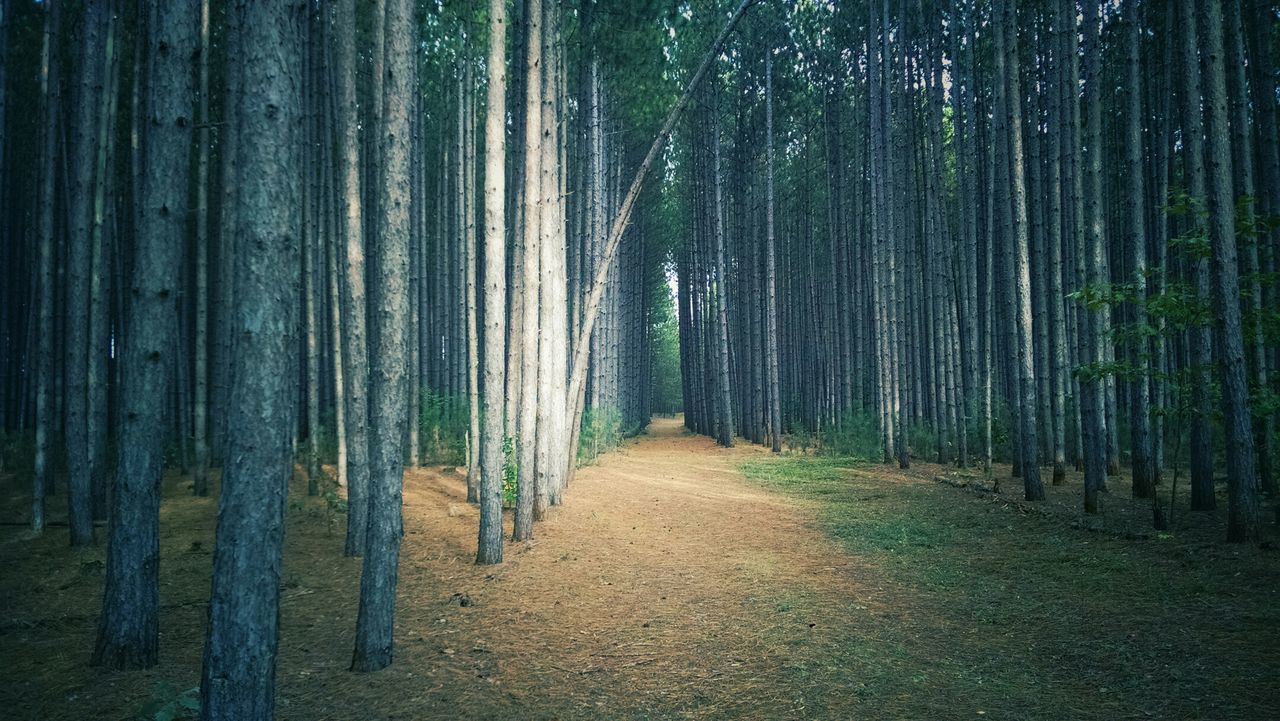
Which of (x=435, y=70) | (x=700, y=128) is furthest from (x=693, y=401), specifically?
(x=435, y=70)

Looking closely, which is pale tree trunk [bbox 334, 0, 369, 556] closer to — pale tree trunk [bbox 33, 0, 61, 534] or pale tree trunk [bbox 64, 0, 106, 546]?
pale tree trunk [bbox 64, 0, 106, 546]

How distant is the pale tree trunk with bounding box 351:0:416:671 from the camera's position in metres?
3.83

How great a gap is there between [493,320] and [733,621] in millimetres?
3448

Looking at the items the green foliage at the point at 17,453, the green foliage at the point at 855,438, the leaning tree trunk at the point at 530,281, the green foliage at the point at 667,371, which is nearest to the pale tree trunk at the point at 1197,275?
the leaning tree trunk at the point at 530,281

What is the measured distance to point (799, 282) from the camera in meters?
21.6

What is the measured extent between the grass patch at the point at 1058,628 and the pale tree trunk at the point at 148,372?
3903mm

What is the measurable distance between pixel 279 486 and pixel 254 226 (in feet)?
3.52

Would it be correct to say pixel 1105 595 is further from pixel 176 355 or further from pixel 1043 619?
pixel 176 355

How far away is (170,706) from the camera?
2916mm

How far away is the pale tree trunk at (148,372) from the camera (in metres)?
3.54

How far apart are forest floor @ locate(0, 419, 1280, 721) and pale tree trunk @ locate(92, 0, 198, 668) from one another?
30cm

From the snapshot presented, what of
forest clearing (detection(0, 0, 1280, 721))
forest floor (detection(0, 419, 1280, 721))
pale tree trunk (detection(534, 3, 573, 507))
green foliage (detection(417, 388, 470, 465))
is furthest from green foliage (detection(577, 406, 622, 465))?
forest floor (detection(0, 419, 1280, 721))

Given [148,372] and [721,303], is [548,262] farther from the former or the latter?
[721,303]

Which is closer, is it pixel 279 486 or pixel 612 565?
pixel 279 486
